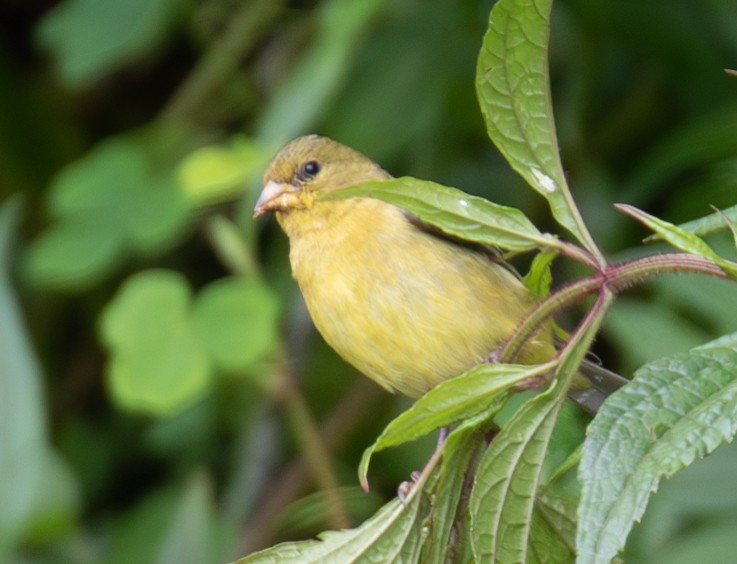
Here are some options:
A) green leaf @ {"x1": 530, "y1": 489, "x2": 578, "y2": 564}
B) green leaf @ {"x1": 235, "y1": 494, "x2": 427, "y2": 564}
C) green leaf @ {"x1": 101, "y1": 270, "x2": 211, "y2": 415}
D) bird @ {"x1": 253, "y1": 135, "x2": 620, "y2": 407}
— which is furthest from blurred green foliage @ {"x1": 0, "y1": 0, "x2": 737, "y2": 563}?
green leaf @ {"x1": 235, "y1": 494, "x2": 427, "y2": 564}

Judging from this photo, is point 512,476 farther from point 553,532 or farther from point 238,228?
point 238,228

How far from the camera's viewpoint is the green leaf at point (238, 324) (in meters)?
3.65

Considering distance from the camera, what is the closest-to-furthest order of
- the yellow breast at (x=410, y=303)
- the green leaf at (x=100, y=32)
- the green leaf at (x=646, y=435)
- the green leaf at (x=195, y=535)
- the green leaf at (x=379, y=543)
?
the green leaf at (x=646, y=435) < the green leaf at (x=379, y=543) < the yellow breast at (x=410, y=303) < the green leaf at (x=195, y=535) < the green leaf at (x=100, y=32)

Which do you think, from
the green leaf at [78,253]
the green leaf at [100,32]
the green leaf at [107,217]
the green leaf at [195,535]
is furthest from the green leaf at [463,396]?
the green leaf at [100,32]

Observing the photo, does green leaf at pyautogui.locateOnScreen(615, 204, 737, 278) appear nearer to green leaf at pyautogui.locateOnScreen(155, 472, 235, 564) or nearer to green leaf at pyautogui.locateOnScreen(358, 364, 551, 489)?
green leaf at pyautogui.locateOnScreen(358, 364, 551, 489)

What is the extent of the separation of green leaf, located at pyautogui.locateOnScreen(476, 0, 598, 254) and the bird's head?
4.06ft

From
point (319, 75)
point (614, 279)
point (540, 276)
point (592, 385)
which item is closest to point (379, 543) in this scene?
point (540, 276)

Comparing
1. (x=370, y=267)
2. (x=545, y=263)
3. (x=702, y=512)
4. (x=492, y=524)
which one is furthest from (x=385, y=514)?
(x=702, y=512)

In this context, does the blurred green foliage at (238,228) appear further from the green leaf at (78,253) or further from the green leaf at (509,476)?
the green leaf at (509,476)

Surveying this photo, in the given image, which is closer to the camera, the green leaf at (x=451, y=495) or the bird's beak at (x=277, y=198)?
the green leaf at (x=451, y=495)

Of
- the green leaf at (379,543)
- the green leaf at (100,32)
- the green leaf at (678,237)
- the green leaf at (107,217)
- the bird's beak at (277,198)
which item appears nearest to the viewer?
the green leaf at (678,237)

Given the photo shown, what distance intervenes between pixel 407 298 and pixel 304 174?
68cm

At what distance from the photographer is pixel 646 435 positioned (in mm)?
1354

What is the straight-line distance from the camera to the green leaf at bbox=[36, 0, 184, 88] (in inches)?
170
